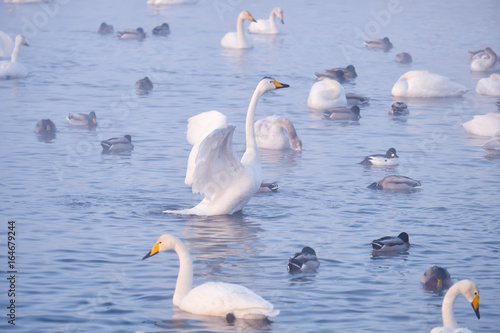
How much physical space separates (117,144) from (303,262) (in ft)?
26.0

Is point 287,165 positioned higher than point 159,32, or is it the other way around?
point 159,32

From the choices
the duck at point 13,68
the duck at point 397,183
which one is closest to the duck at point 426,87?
the duck at point 397,183

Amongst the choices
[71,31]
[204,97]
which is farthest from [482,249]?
[71,31]

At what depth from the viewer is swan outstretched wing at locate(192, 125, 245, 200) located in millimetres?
13523

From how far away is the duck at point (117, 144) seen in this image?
19.0 m

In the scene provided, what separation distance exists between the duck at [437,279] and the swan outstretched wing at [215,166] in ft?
11.2

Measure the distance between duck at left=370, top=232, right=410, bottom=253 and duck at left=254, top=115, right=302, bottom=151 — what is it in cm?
691

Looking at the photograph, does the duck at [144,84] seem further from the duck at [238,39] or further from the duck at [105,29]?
the duck at [105,29]

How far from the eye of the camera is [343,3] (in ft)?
153

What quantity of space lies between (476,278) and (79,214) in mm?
6030

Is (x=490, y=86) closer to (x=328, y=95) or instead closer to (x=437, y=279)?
(x=328, y=95)

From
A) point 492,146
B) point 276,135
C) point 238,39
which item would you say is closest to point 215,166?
point 276,135

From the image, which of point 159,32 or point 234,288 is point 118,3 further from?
point 234,288

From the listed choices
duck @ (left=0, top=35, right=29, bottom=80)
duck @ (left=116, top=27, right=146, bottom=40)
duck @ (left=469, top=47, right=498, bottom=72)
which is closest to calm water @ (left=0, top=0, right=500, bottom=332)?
duck @ (left=0, top=35, right=29, bottom=80)
